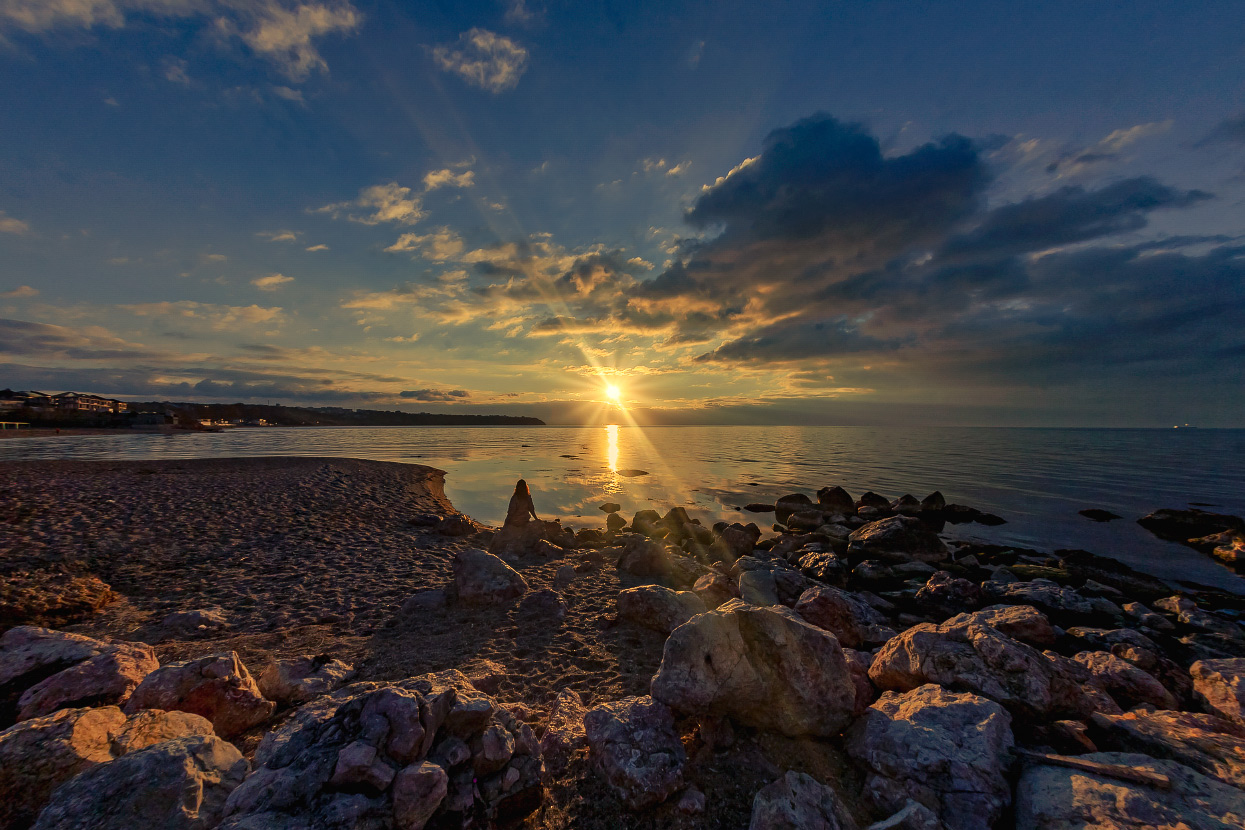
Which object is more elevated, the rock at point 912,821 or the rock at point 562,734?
the rock at point 912,821

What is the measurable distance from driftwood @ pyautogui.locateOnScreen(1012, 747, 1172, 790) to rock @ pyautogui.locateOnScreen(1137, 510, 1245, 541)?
2566 centimetres

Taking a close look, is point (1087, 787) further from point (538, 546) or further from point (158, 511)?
point (158, 511)

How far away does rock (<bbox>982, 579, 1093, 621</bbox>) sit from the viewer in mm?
10523

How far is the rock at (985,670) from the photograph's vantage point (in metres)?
4.69

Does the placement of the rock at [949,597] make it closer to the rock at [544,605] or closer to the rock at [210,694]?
the rock at [544,605]

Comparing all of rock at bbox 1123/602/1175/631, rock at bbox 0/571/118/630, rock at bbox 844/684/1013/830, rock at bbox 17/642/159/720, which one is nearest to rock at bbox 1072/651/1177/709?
rock at bbox 844/684/1013/830

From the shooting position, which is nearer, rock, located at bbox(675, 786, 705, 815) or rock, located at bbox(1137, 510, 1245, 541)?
rock, located at bbox(675, 786, 705, 815)

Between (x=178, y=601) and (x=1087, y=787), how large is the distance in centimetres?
1445

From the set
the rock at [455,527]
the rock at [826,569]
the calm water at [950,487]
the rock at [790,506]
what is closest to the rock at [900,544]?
the rock at [826,569]

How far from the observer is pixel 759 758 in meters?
4.48

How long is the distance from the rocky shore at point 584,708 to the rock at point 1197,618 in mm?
59

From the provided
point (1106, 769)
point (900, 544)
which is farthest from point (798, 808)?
point (900, 544)

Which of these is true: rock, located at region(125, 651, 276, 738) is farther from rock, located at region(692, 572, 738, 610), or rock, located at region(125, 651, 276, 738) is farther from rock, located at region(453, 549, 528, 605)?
rock, located at region(692, 572, 738, 610)

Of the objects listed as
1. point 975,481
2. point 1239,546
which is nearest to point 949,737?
point 1239,546
